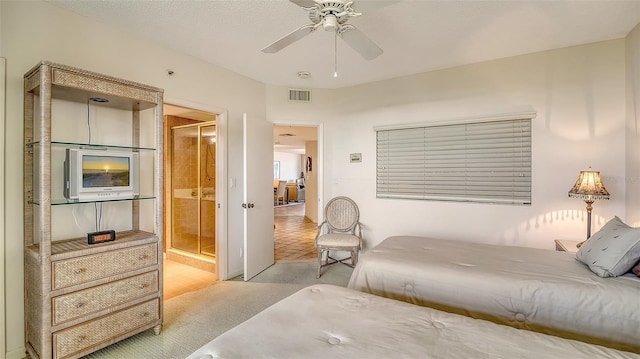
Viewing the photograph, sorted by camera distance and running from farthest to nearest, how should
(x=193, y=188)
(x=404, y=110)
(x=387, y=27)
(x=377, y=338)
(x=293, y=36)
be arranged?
(x=193, y=188), (x=404, y=110), (x=387, y=27), (x=293, y=36), (x=377, y=338)

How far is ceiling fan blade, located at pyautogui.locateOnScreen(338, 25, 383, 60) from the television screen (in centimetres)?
198

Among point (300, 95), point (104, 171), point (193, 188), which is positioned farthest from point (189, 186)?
Result: point (104, 171)

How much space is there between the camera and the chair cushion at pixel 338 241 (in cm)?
374

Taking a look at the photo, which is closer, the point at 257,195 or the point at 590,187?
the point at 590,187

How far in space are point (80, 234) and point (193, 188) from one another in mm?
2153

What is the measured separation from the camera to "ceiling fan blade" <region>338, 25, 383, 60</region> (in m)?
→ 1.96

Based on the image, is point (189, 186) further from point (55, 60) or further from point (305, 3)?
point (305, 3)

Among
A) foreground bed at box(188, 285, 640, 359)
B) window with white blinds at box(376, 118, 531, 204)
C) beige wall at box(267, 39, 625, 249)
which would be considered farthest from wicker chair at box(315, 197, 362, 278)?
foreground bed at box(188, 285, 640, 359)

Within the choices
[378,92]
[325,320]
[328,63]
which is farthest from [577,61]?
[325,320]

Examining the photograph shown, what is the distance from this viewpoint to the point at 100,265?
2131 mm

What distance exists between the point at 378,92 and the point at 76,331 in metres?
3.89

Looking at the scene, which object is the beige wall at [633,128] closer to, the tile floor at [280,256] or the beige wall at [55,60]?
the tile floor at [280,256]

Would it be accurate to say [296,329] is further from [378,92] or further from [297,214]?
[297,214]

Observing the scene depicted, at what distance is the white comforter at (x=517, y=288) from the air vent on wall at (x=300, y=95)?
8.63 feet
